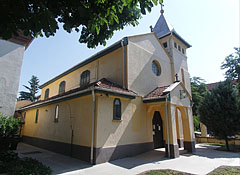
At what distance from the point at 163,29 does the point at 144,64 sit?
865cm

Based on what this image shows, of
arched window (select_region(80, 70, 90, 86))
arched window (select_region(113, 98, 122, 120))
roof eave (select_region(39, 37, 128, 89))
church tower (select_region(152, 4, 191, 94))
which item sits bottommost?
arched window (select_region(113, 98, 122, 120))

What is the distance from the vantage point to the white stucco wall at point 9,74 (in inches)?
398

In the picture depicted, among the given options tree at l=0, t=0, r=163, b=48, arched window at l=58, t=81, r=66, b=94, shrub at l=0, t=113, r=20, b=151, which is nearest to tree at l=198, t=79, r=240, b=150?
tree at l=0, t=0, r=163, b=48

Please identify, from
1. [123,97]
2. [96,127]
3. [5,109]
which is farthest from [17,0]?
[5,109]

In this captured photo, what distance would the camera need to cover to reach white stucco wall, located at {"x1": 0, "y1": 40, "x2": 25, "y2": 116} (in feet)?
33.2

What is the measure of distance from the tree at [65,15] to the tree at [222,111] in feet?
40.9

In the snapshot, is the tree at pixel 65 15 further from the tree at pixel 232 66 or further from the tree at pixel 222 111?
the tree at pixel 232 66

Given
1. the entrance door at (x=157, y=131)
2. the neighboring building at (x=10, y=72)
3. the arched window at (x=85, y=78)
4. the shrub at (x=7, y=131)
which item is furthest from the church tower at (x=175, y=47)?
the shrub at (x=7, y=131)

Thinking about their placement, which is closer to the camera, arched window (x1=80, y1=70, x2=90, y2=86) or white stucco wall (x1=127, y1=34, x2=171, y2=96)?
white stucco wall (x1=127, y1=34, x2=171, y2=96)

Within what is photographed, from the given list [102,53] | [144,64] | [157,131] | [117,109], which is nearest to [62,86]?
[102,53]

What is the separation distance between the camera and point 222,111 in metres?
13.4

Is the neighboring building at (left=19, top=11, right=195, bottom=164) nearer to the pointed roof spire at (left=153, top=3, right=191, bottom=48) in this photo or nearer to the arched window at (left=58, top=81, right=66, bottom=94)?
the pointed roof spire at (left=153, top=3, right=191, bottom=48)

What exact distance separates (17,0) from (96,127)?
6406mm

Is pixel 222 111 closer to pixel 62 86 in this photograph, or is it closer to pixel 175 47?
pixel 175 47
